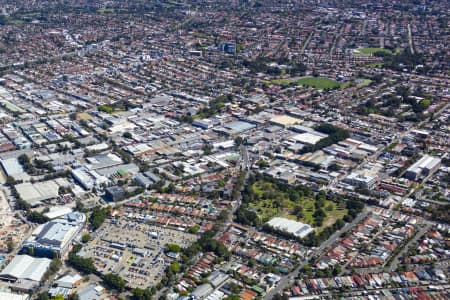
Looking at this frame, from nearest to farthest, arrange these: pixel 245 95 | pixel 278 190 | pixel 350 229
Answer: pixel 350 229
pixel 278 190
pixel 245 95

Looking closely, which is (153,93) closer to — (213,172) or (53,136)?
(53,136)

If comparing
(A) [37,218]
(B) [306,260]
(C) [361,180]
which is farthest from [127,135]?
(B) [306,260]

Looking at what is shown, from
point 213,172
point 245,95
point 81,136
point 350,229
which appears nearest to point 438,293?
point 350,229

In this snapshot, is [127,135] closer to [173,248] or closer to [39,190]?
[39,190]

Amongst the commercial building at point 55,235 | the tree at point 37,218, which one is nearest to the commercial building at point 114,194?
the commercial building at point 55,235

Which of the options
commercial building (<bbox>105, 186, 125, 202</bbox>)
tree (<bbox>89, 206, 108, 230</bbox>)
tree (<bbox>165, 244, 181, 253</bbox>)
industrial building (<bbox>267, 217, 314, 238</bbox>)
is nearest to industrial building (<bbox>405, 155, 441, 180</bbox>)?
industrial building (<bbox>267, 217, 314, 238</bbox>)

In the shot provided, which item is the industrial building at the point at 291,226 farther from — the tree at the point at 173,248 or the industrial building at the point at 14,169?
the industrial building at the point at 14,169

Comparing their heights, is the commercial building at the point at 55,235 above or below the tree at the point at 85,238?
above
